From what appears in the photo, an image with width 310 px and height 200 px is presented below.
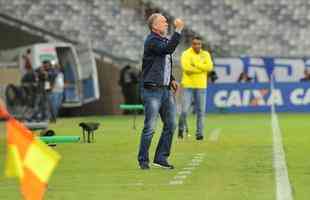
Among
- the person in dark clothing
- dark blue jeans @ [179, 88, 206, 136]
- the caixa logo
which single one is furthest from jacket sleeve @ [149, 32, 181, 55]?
the caixa logo

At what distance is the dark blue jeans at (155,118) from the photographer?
1416 centimetres

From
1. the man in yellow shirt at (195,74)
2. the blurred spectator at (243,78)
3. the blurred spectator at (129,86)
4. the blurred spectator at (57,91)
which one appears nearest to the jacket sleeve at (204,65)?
the man in yellow shirt at (195,74)

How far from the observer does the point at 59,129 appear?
26.1 meters

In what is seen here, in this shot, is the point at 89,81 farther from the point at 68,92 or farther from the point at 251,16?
the point at 251,16

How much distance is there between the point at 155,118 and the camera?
14.2 meters

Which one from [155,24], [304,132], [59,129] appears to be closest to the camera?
[155,24]

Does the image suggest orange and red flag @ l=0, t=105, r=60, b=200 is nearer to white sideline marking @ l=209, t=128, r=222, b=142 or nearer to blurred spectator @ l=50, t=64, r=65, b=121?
white sideline marking @ l=209, t=128, r=222, b=142

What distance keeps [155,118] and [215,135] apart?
7.94m

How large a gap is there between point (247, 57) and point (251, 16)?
324 cm

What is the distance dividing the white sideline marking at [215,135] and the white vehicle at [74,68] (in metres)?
11.3

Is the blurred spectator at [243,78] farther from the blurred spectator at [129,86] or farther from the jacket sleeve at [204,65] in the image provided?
the jacket sleeve at [204,65]

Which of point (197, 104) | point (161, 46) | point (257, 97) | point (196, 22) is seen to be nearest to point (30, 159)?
point (161, 46)

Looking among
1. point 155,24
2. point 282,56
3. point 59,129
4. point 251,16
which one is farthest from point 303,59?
point 155,24

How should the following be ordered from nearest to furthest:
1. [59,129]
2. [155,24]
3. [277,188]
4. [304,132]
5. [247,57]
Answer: [277,188] < [155,24] < [304,132] < [59,129] < [247,57]
